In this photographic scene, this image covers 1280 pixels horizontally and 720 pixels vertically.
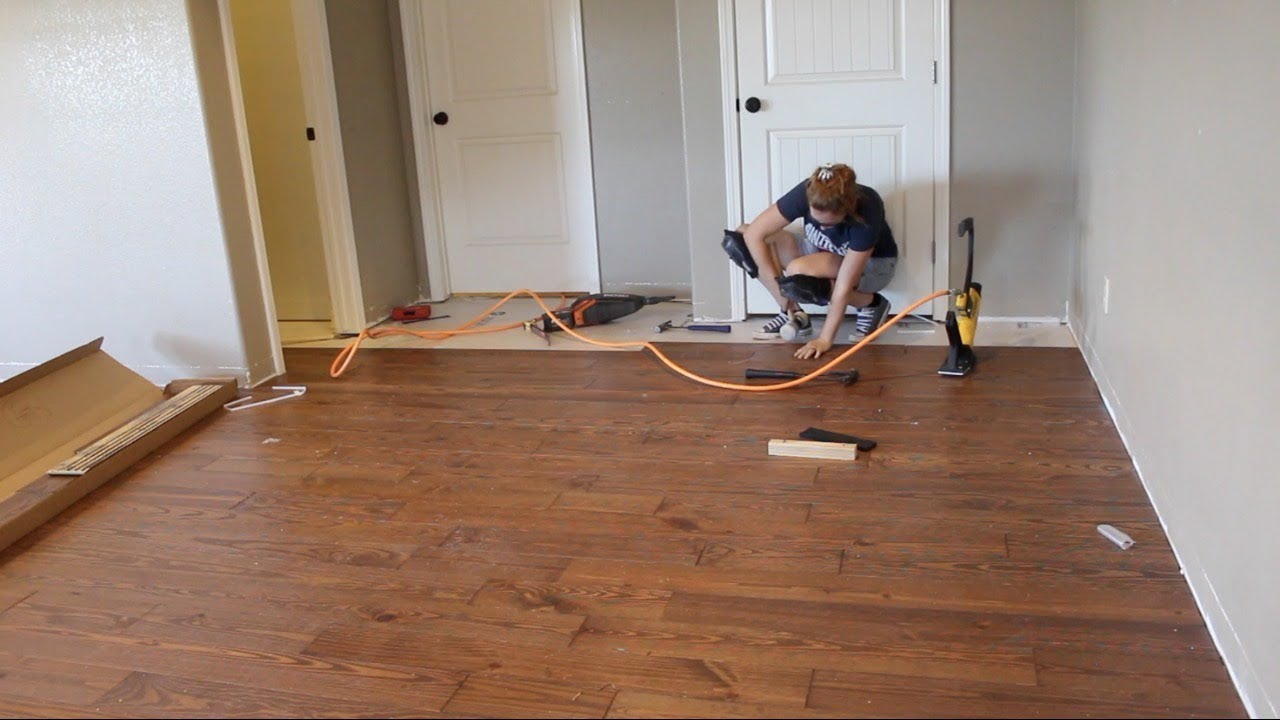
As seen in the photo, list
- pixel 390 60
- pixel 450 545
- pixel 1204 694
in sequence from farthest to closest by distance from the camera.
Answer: pixel 390 60, pixel 450 545, pixel 1204 694

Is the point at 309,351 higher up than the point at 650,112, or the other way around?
the point at 650,112

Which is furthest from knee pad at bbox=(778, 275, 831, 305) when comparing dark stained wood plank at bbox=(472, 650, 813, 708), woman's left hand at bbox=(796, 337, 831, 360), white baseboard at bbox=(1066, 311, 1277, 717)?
dark stained wood plank at bbox=(472, 650, 813, 708)

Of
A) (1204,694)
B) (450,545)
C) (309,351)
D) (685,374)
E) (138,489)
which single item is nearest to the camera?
(1204,694)

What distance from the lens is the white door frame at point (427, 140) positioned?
5.46 metres

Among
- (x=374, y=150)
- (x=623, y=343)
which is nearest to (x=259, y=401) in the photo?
(x=623, y=343)

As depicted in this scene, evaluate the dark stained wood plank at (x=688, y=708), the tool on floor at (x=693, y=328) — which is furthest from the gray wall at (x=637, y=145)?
the dark stained wood plank at (x=688, y=708)

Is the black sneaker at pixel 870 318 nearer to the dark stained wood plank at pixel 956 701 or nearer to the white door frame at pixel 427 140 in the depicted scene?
the white door frame at pixel 427 140

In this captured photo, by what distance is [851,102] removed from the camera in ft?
15.3

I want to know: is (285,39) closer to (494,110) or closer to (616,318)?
(494,110)

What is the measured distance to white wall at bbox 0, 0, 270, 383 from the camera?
14.0ft

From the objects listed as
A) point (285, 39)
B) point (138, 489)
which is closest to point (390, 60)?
point (285, 39)

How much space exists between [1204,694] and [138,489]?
9.57 ft

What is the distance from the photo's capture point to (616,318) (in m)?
5.13

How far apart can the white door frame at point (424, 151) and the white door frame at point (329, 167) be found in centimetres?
58
